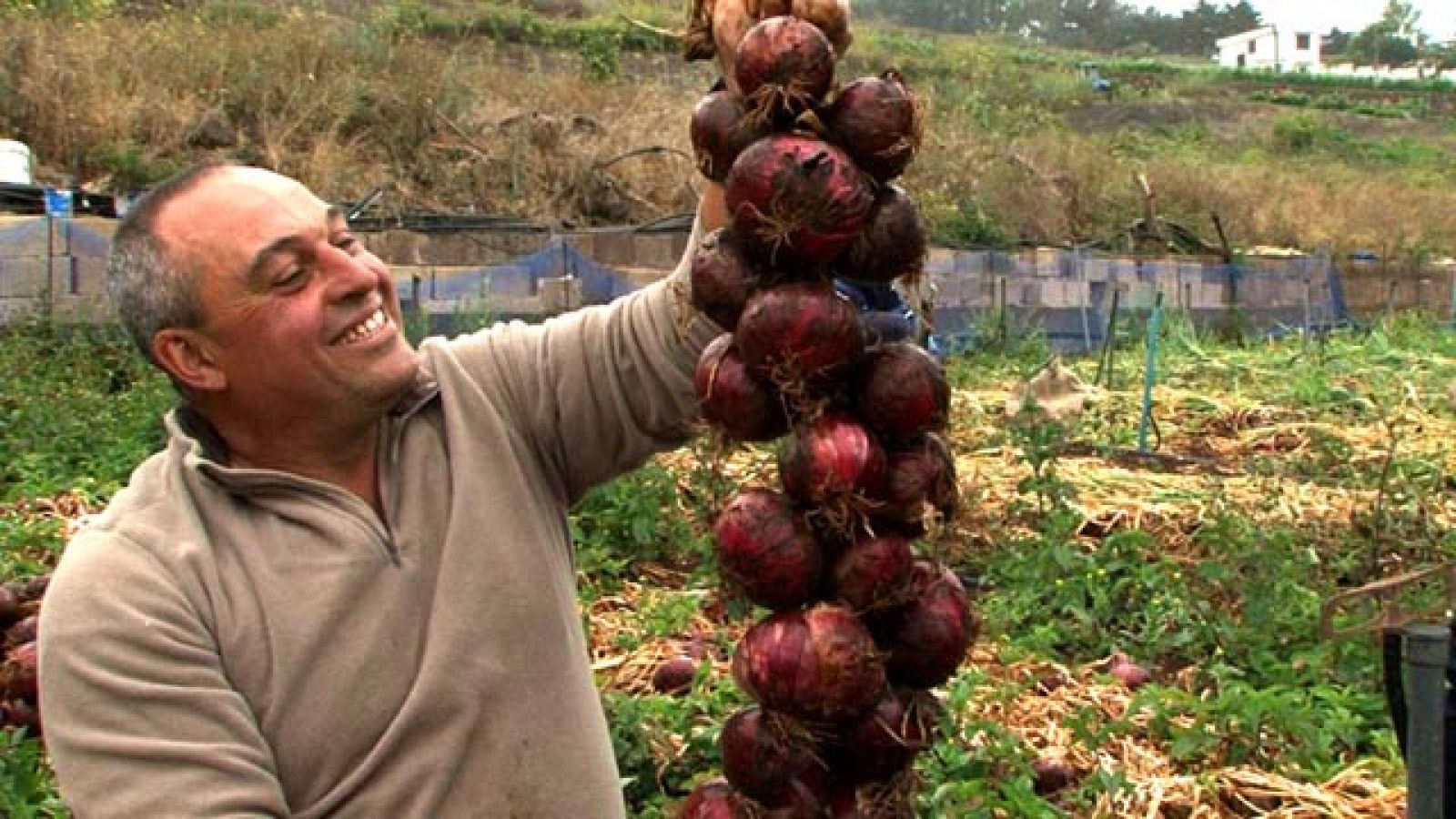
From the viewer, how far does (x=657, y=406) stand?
2.22 meters

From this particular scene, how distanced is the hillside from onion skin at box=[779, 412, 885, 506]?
1246 cm

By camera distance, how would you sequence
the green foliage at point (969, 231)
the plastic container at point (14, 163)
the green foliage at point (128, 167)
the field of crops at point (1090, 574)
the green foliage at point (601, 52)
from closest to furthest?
the field of crops at point (1090, 574), the plastic container at point (14, 163), the green foliage at point (128, 167), the green foliage at point (969, 231), the green foliage at point (601, 52)

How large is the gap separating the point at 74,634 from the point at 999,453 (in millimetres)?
7798

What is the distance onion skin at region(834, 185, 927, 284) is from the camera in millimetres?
1677

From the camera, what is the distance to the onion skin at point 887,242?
1.68m

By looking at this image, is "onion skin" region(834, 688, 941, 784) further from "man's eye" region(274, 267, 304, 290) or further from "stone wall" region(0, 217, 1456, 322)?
"stone wall" region(0, 217, 1456, 322)

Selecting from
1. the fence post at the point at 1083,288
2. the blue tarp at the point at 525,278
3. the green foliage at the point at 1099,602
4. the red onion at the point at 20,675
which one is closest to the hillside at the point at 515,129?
the fence post at the point at 1083,288

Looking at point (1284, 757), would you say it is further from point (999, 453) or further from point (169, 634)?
point (999, 453)

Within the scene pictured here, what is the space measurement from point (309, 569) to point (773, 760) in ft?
2.49

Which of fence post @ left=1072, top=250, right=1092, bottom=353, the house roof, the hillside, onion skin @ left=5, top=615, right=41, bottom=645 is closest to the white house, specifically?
the house roof

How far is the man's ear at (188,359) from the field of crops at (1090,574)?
0.73m

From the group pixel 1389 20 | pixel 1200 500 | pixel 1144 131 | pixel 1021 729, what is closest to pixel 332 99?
pixel 1200 500

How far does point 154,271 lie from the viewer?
2.04 metres

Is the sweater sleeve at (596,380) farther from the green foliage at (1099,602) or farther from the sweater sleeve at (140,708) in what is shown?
the green foliage at (1099,602)
